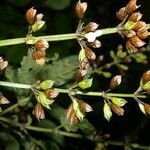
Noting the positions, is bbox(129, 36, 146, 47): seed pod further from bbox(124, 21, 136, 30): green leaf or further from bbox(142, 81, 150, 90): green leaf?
bbox(142, 81, 150, 90): green leaf

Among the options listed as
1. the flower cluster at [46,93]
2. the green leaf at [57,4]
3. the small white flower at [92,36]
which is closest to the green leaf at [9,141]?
the flower cluster at [46,93]

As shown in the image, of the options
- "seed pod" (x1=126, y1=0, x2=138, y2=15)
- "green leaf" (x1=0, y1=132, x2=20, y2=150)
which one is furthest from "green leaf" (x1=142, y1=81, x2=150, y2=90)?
"green leaf" (x1=0, y1=132, x2=20, y2=150)

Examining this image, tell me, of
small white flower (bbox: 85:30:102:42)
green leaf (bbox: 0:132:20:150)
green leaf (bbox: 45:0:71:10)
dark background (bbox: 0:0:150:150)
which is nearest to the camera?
small white flower (bbox: 85:30:102:42)

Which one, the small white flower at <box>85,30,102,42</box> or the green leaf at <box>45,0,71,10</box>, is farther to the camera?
the green leaf at <box>45,0,71,10</box>

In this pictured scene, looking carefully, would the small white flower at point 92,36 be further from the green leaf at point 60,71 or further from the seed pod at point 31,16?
the green leaf at point 60,71

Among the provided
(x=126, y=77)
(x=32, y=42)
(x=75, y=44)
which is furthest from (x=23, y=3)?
(x=32, y=42)

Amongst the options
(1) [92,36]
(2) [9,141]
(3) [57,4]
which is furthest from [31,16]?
(3) [57,4]

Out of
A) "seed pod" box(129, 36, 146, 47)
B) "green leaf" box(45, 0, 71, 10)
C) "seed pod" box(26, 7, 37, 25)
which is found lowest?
"seed pod" box(129, 36, 146, 47)
